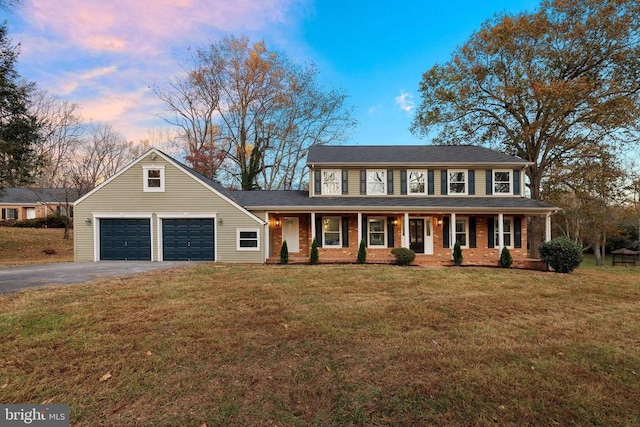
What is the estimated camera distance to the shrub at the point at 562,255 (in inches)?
470

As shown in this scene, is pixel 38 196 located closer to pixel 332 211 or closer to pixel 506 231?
pixel 332 211

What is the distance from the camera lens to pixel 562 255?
12.0 meters

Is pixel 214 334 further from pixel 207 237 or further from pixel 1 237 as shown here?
pixel 1 237

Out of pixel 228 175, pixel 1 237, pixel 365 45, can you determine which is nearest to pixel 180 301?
pixel 365 45

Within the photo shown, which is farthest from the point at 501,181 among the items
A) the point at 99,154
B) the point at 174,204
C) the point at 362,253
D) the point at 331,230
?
the point at 99,154

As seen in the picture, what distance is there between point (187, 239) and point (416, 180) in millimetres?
11904

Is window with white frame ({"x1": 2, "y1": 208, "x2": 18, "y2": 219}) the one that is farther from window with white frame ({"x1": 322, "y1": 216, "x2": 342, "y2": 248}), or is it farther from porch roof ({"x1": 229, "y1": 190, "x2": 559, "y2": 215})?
window with white frame ({"x1": 322, "y1": 216, "x2": 342, "y2": 248})

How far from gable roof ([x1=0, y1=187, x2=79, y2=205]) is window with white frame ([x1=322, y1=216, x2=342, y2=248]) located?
98.1 feet

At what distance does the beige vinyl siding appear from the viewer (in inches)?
539

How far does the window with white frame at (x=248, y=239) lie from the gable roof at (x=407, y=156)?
465 cm

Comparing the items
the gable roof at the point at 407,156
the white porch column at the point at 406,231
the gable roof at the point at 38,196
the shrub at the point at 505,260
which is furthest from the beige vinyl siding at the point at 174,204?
the gable roof at the point at 38,196

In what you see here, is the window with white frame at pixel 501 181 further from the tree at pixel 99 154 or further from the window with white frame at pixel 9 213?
the window with white frame at pixel 9 213

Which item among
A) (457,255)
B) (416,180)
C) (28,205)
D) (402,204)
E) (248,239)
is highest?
(416,180)

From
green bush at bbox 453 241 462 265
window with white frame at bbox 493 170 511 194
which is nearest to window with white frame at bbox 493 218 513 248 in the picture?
window with white frame at bbox 493 170 511 194
